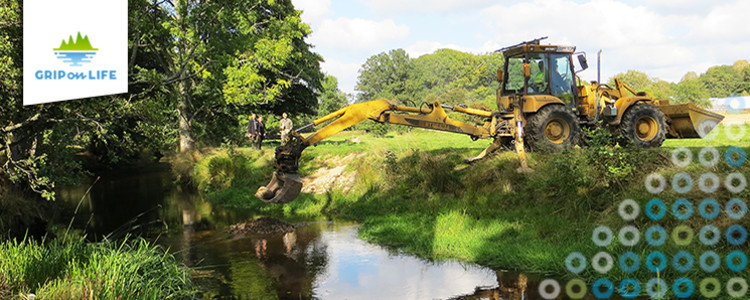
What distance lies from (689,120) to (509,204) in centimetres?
629

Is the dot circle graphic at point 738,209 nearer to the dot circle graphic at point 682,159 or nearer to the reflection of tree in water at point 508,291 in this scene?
the dot circle graphic at point 682,159

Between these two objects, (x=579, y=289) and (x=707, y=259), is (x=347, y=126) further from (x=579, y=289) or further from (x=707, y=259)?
(x=707, y=259)

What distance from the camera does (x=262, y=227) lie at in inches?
479

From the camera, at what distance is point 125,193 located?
20750mm

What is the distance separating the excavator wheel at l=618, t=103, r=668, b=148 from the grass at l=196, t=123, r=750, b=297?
1777 mm

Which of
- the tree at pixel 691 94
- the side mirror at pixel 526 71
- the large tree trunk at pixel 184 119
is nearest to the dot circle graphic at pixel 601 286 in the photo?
the side mirror at pixel 526 71

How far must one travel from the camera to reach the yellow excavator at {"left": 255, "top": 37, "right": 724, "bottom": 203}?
1302 cm

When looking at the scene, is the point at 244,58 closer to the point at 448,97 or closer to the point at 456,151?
the point at 456,151

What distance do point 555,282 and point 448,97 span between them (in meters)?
56.1

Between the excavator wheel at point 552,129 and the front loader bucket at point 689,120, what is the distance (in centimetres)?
289

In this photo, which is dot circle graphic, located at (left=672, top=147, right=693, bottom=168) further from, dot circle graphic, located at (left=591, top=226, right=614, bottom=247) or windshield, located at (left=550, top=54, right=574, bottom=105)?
windshield, located at (left=550, top=54, right=574, bottom=105)

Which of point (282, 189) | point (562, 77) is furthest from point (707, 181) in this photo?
point (282, 189)

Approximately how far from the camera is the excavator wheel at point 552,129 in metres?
13.0

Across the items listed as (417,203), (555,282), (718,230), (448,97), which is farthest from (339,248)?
(448,97)
